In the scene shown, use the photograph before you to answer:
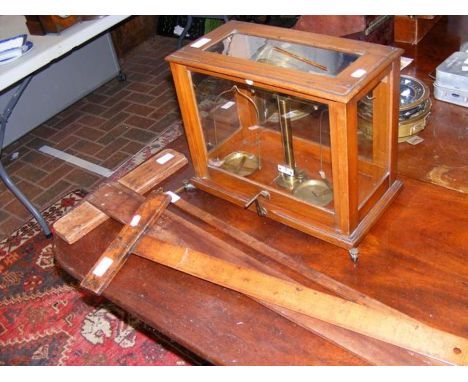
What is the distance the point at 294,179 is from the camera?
4.51ft

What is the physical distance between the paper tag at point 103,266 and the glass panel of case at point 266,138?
1.28ft

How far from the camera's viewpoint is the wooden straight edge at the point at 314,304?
3.25ft

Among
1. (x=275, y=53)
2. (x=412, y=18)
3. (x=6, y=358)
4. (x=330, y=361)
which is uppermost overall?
(x=275, y=53)

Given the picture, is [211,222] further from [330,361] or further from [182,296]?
[330,361]

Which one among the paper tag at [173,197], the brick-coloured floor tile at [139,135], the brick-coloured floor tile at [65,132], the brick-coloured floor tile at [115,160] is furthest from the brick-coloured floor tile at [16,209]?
the paper tag at [173,197]

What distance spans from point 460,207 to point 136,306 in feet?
2.74

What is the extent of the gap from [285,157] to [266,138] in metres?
0.12

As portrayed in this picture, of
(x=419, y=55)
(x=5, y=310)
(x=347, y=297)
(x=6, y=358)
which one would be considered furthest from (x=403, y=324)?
(x=5, y=310)

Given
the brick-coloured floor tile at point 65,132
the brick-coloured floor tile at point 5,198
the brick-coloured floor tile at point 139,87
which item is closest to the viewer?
the brick-coloured floor tile at point 5,198

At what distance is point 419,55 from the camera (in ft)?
6.49

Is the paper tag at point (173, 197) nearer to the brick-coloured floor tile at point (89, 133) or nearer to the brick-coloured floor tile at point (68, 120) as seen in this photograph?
the brick-coloured floor tile at point (89, 133)

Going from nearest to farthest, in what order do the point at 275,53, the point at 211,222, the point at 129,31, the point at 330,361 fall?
1. the point at 330,361
2. the point at 275,53
3. the point at 211,222
4. the point at 129,31

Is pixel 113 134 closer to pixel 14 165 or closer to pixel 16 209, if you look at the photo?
pixel 14 165

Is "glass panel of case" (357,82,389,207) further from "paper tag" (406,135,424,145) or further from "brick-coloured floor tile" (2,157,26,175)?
"brick-coloured floor tile" (2,157,26,175)
